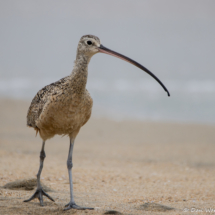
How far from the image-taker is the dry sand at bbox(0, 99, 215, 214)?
17.2 ft

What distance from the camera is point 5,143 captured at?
39.7 ft

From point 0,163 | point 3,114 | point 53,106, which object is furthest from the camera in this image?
point 3,114

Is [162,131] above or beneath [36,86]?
beneath


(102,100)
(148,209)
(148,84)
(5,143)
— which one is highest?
(148,84)

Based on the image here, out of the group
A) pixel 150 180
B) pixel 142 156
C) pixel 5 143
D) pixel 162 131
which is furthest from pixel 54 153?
pixel 162 131

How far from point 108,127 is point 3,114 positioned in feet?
18.8

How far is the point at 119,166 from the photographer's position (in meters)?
9.43

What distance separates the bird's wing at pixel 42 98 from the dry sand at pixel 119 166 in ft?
4.12

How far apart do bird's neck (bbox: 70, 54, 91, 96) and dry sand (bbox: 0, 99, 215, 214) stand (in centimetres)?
166

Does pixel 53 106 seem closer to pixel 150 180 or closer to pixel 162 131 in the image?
pixel 150 180

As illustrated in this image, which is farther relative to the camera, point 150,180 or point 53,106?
point 150,180

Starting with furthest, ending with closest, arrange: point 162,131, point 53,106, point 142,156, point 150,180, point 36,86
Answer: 1. point 36,86
2. point 162,131
3. point 142,156
4. point 150,180
5. point 53,106

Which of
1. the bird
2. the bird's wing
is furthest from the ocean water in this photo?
the bird

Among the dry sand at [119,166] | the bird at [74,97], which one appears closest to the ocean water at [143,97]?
the dry sand at [119,166]
